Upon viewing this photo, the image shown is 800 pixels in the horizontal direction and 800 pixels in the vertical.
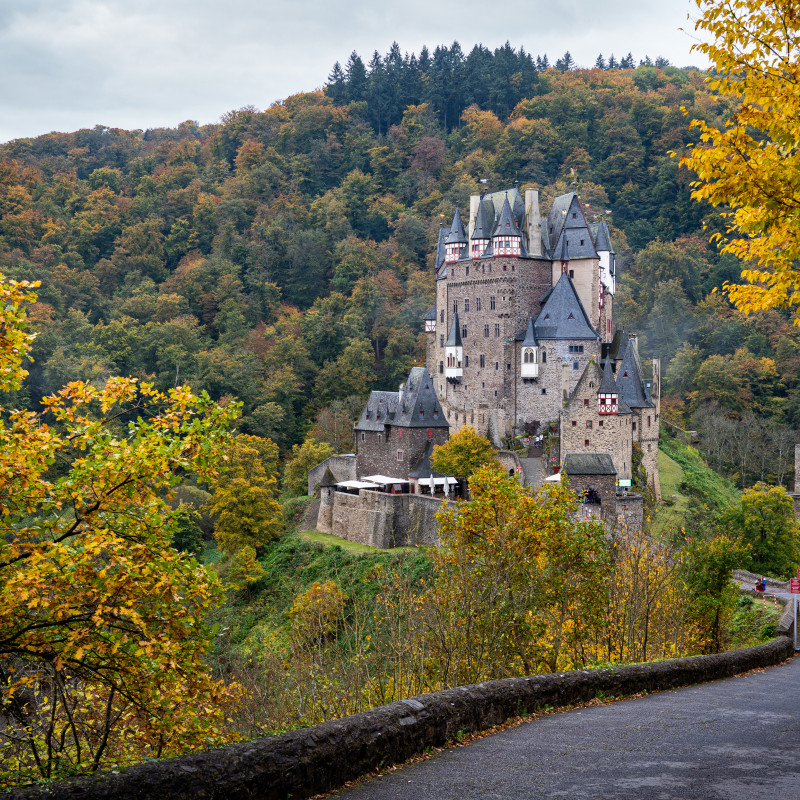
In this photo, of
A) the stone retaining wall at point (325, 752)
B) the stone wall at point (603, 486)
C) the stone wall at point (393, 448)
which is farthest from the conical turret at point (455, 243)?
the stone retaining wall at point (325, 752)

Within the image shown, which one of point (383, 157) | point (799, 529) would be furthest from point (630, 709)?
point (383, 157)

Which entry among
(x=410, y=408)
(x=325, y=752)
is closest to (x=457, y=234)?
(x=410, y=408)

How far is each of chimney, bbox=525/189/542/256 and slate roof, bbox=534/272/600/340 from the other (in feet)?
9.04

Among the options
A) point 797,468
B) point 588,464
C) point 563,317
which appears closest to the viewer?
point 588,464

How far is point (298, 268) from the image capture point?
91812mm

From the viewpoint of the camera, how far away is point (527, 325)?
50.2 m

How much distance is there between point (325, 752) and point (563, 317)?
43095mm

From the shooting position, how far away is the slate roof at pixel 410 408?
163 ft

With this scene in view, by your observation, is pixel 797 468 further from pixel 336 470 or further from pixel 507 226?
pixel 336 470

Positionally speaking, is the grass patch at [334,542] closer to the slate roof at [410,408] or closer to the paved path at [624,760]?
the slate roof at [410,408]

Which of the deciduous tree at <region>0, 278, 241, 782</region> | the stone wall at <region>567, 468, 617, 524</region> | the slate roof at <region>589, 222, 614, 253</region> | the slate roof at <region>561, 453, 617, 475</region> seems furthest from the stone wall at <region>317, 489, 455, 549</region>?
the deciduous tree at <region>0, 278, 241, 782</region>

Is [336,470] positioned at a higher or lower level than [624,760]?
lower

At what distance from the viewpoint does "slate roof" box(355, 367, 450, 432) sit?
49531 millimetres

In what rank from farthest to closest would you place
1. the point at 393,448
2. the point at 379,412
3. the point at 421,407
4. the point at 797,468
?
the point at 797,468 < the point at 379,412 < the point at 393,448 < the point at 421,407
